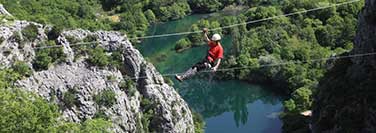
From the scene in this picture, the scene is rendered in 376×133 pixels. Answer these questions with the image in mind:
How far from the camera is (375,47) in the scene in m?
34.2

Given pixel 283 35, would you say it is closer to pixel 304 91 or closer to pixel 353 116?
pixel 304 91

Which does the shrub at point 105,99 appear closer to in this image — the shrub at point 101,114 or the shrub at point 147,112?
the shrub at point 101,114

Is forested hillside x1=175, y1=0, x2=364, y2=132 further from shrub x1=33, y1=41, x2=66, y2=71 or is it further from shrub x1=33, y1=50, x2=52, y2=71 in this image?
shrub x1=33, y1=50, x2=52, y2=71

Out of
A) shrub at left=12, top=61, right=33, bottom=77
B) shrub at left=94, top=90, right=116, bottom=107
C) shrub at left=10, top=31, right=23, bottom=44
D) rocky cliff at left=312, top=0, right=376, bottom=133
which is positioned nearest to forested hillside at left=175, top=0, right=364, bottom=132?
rocky cliff at left=312, top=0, right=376, bottom=133

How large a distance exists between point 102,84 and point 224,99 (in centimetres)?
2260

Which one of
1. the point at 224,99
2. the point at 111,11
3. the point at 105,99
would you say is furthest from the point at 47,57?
the point at 111,11

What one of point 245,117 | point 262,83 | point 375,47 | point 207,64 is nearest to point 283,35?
point 262,83

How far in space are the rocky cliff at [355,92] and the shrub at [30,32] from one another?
18006 millimetres

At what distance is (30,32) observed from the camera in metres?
35.2

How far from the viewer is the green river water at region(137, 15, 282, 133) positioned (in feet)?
167

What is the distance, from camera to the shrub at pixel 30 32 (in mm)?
35125

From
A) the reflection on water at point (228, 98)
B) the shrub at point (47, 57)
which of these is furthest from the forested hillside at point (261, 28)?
the shrub at point (47, 57)

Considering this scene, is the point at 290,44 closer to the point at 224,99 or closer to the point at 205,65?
the point at 224,99

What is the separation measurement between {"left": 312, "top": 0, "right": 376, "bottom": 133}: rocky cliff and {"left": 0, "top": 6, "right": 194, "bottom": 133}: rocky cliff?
10.3 m
